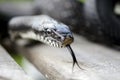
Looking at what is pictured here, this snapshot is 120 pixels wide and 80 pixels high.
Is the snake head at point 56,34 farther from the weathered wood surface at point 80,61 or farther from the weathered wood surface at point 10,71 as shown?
the weathered wood surface at point 10,71

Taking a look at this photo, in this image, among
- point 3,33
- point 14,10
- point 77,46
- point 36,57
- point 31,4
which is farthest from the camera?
point 31,4

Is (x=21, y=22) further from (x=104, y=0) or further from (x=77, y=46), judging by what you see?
(x=104, y=0)

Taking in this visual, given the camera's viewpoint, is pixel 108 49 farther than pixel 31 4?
No

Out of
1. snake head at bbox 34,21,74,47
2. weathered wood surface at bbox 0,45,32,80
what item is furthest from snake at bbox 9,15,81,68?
weathered wood surface at bbox 0,45,32,80

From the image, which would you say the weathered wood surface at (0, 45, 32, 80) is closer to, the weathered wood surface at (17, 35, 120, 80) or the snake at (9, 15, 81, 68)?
the weathered wood surface at (17, 35, 120, 80)

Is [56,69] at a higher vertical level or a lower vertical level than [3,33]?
higher

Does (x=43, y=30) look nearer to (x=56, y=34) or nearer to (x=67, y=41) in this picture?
(x=56, y=34)

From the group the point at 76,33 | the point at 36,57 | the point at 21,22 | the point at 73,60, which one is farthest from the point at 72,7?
the point at 73,60
